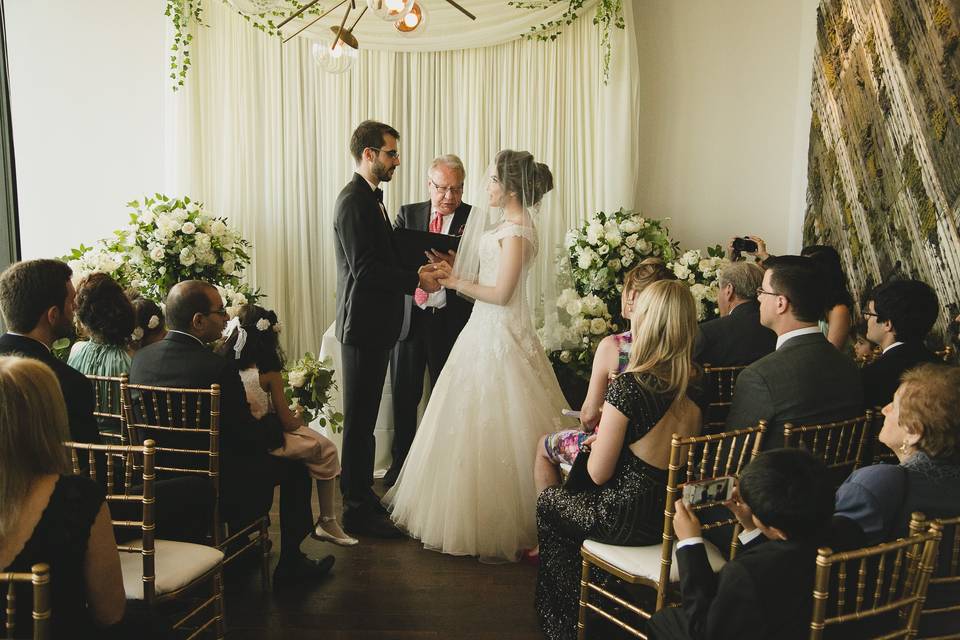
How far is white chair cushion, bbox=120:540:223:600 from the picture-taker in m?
2.40

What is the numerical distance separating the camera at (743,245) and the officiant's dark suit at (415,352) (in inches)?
62.0

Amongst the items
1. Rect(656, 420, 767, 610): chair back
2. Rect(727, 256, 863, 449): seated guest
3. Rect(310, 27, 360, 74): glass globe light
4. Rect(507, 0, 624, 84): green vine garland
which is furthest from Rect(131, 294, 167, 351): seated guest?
Rect(507, 0, 624, 84): green vine garland

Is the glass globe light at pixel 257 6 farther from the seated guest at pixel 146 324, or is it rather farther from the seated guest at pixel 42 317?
the seated guest at pixel 42 317

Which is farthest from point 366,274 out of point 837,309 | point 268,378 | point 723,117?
point 723,117

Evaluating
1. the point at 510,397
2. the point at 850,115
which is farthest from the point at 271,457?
the point at 850,115

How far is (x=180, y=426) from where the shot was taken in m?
2.97

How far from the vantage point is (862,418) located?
2621 millimetres

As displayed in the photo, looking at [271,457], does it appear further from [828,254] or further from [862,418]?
[828,254]

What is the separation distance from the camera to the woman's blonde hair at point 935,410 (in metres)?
2.06

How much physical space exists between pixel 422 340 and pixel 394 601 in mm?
1874

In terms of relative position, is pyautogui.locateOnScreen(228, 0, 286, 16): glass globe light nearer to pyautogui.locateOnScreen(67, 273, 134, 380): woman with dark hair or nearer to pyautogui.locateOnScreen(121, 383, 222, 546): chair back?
pyautogui.locateOnScreen(67, 273, 134, 380): woman with dark hair

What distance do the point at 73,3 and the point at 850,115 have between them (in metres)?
4.86

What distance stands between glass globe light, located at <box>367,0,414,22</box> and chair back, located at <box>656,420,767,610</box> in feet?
6.83

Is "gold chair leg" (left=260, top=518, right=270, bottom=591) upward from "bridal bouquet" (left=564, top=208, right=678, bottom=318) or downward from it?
downward
